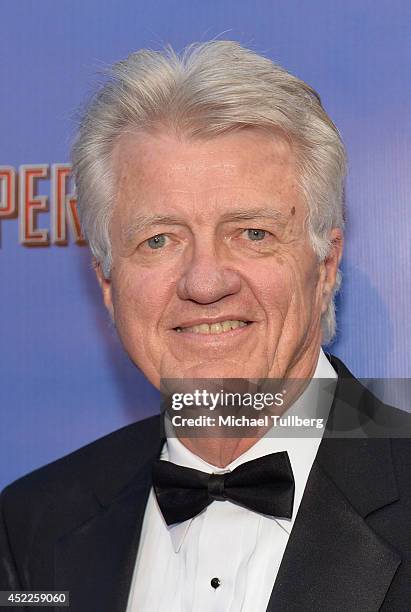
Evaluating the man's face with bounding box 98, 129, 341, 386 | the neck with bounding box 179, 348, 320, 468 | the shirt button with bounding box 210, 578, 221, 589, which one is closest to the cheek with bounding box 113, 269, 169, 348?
the man's face with bounding box 98, 129, 341, 386

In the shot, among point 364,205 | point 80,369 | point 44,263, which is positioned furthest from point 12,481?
point 364,205

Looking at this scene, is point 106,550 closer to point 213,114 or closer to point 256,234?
point 256,234

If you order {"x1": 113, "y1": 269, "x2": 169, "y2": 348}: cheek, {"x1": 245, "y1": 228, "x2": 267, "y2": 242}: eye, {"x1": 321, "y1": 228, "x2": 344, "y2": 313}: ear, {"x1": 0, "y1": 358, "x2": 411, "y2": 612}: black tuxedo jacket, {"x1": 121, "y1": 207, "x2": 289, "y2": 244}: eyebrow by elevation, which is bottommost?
{"x1": 0, "y1": 358, "x2": 411, "y2": 612}: black tuxedo jacket

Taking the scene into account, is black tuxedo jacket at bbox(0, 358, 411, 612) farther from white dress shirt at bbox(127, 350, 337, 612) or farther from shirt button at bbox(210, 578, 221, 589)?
shirt button at bbox(210, 578, 221, 589)

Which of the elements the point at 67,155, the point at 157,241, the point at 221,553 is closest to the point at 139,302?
the point at 157,241

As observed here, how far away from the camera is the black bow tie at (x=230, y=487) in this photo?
5.73 feet

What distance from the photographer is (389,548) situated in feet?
5.28

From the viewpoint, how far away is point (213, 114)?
70.6 inches

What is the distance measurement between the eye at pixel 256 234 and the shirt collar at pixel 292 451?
275mm

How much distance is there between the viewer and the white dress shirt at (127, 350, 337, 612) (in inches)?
68.9

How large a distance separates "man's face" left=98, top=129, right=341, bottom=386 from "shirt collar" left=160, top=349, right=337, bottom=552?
90mm

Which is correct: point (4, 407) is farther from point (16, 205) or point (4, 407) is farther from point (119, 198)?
point (119, 198)

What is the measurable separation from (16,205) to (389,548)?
1.20 meters

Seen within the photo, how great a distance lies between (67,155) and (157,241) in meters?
0.58
